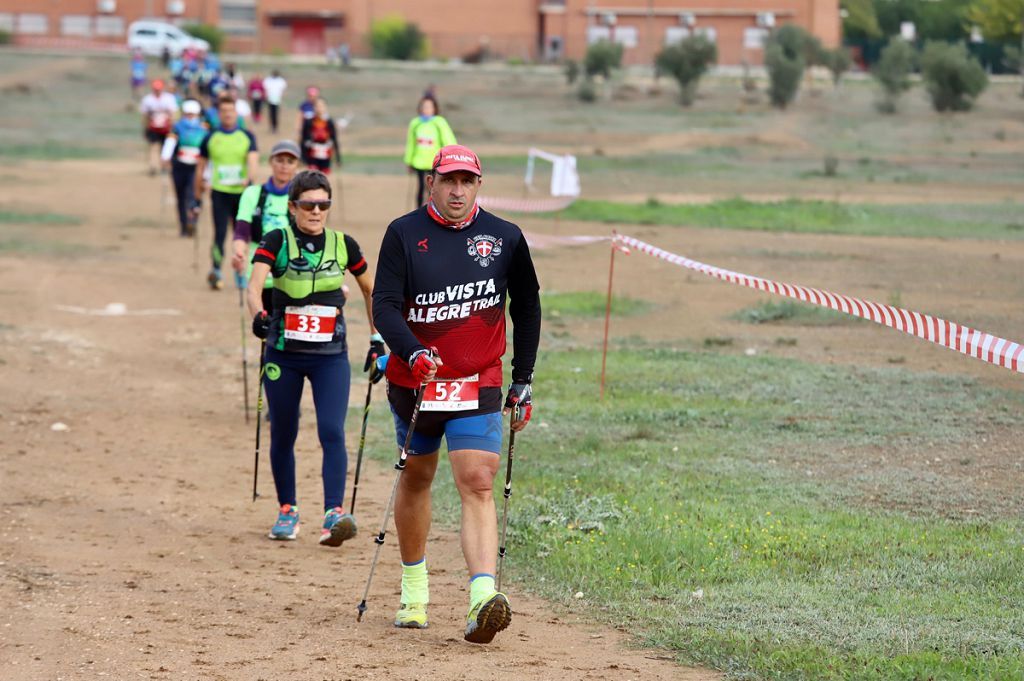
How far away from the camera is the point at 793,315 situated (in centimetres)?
1722

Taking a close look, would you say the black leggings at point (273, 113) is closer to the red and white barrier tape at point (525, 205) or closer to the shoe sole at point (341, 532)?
the red and white barrier tape at point (525, 205)

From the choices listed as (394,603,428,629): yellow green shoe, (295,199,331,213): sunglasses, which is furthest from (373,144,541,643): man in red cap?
(295,199,331,213): sunglasses

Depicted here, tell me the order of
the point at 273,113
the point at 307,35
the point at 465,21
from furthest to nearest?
1. the point at 307,35
2. the point at 465,21
3. the point at 273,113

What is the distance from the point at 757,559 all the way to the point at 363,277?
264cm

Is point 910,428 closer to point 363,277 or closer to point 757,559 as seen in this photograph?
point 757,559

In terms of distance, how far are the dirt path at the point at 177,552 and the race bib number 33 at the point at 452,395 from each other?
1.04 metres

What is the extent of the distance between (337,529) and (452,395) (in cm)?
209

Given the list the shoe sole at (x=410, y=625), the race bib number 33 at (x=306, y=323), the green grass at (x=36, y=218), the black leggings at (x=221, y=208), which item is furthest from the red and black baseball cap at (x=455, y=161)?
the green grass at (x=36, y=218)

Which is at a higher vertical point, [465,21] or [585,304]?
[465,21]

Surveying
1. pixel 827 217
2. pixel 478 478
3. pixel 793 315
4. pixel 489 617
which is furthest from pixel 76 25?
pixel 489 617

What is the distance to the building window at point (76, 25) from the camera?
330 feet

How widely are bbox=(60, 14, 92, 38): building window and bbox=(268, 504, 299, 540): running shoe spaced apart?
97333 millimetres

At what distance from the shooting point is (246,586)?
26.4 feet

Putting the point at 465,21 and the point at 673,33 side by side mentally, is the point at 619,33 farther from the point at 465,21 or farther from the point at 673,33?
the point at 465,21
